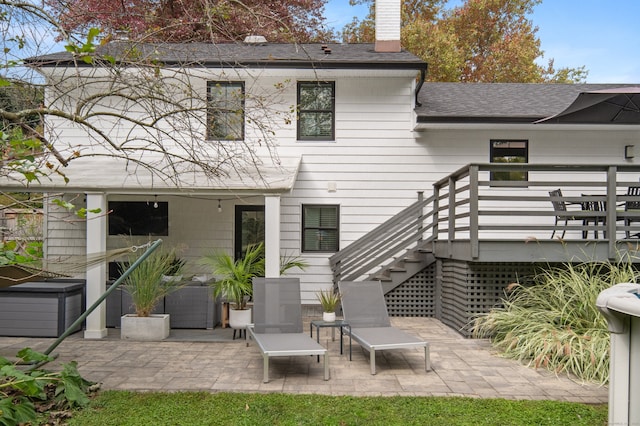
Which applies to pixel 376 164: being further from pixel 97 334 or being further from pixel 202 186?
pixel 97 334

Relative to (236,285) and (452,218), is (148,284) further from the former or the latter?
(452,218)

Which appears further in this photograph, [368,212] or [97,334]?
[368,212]

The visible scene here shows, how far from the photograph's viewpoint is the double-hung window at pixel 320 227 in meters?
10.8

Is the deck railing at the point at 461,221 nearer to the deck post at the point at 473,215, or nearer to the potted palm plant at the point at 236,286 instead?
the deck post at the point at 473,215

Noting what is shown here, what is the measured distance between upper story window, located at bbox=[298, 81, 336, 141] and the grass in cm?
690

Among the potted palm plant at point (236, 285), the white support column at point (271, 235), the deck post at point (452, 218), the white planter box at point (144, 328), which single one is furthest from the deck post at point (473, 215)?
the white planter box at point (144, 328)

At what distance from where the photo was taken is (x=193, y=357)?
21.6 ft

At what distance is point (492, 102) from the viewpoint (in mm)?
11359

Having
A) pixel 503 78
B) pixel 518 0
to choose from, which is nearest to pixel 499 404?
pixel 503 78

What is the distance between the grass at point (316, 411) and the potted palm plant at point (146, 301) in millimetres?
2632

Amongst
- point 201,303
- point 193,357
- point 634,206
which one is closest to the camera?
point 193,357

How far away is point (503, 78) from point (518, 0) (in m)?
3.78

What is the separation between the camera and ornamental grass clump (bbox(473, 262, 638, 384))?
227 inches

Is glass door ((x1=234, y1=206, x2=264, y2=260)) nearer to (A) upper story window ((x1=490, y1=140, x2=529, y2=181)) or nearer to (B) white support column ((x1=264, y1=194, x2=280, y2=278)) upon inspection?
(B) white support column ((x1=264, y1=194, x2=280, y2=278))
